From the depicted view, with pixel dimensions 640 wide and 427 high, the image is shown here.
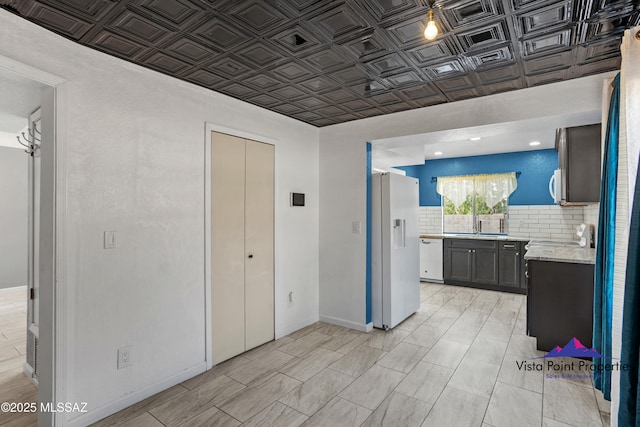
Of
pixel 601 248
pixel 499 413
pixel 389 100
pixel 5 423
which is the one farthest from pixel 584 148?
pixel 5 423

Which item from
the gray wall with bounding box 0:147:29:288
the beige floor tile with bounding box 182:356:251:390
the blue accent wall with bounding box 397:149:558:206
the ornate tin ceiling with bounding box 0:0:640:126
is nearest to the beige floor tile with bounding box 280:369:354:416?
the beige floor tile with bounding box 182:356:251:390

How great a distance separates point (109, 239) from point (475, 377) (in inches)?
122

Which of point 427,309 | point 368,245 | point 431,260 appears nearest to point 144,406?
point 368,245

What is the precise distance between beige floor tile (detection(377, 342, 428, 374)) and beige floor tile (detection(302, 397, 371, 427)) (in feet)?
2.32

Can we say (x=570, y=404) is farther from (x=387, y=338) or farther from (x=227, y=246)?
(x=227, y=246)

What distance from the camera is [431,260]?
6262mm

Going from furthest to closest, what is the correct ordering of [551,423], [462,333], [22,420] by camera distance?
Result: [462,333] → [22,420] → [551,423]

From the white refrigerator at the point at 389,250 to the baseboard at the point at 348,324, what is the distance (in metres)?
0.15

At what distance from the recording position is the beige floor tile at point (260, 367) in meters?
2.73

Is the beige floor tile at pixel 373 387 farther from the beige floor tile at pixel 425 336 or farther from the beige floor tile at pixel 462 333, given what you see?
the beige floor tile at pixel 462 333

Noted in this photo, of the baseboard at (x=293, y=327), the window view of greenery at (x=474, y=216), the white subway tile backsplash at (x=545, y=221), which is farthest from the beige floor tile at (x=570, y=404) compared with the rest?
the window view of greenery at (x=474, y=216)

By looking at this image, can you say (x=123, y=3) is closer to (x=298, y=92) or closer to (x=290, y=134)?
(x=298, y=92)

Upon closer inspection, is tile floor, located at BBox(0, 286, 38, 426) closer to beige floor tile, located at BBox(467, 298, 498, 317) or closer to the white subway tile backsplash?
beige floor tile, located at BBox(467, 298, 498, 317)

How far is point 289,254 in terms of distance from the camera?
3789mm
